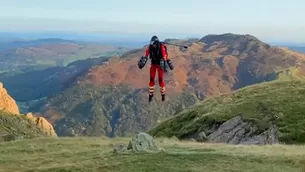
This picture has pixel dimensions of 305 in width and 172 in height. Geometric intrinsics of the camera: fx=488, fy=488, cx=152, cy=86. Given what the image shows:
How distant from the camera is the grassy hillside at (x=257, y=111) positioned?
4609 cm

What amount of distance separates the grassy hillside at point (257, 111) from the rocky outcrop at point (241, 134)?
25.5 inches

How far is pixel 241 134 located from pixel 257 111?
4.86 meters

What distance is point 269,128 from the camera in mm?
45438

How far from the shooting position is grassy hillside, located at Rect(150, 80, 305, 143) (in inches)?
1815

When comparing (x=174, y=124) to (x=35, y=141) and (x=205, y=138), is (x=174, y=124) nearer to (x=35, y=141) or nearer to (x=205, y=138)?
(x=205, y=138)

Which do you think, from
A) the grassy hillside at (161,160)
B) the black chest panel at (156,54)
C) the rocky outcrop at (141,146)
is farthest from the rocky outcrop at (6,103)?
the rocky outcrop at (141,146)

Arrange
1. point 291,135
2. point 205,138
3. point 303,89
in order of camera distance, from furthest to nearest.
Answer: point 303,89 → point 205,138 → point 291,135

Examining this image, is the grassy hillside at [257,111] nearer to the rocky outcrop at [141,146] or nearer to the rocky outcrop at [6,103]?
the rocky outcrop at [141,146]

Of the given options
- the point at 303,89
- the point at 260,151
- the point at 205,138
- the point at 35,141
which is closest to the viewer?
the point at 260,151

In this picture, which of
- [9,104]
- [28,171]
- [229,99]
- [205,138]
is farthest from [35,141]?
[9,104]

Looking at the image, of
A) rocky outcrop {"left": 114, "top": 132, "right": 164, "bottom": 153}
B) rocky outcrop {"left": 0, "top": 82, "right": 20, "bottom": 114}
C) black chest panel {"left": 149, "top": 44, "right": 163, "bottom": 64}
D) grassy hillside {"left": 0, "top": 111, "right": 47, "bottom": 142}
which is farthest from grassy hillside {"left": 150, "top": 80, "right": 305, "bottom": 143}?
rocky outcrop {"left": 0, "top": 82, "right": 20, "bottom": 114}

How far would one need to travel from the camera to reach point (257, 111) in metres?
50.0

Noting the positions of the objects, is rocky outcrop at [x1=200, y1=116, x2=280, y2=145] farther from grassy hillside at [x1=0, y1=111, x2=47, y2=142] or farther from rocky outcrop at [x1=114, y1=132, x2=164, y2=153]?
grassy hillside at [x1=0, y1=111, x2=47, y2=142]

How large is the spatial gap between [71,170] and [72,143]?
37.3ft
